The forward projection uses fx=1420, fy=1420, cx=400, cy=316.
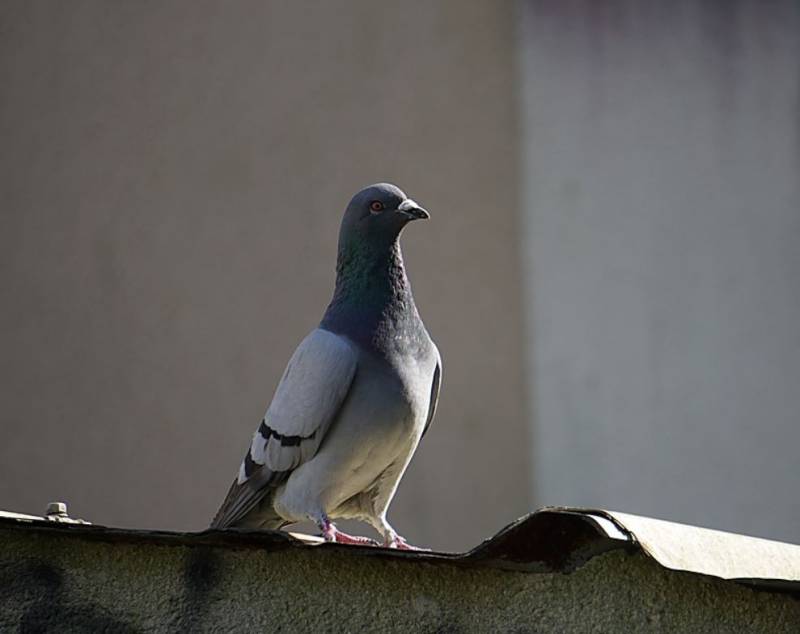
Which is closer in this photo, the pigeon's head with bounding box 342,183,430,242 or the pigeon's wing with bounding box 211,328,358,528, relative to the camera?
the pigeon's wing with bounding box 211,328,358,528

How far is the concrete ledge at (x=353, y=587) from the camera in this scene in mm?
1983

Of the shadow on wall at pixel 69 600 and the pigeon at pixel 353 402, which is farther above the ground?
the pigeon at pixel 353 402

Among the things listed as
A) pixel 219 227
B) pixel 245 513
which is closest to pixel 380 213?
pixel 245 513

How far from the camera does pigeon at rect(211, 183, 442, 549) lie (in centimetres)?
301

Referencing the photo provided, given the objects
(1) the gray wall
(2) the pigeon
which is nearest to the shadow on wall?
(2) the pigeon

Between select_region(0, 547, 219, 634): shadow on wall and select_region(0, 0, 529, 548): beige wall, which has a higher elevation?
select_region(0, 0, 529, 548): beige wall

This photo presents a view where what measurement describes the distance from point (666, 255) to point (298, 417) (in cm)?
363

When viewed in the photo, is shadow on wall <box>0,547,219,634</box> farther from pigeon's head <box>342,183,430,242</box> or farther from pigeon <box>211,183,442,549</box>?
pigeon's head <box>342,183,430,242</box>

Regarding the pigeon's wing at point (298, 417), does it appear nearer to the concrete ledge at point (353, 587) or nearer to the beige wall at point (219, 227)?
the concrete ledge at point (353, 587)

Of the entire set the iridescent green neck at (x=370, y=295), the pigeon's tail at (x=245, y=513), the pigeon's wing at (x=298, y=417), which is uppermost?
the iridescent green neck at (x=370, y=295)

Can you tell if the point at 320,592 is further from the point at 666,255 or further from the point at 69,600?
the point at 666,255

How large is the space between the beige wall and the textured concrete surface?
151 inches

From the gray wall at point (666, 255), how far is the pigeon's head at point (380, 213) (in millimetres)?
3125

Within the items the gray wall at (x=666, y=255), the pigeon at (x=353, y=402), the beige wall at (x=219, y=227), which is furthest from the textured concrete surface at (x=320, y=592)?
the gray wall at (x=666, y=255)
